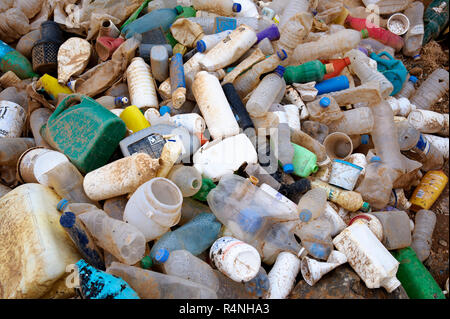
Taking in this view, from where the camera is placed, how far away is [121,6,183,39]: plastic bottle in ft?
10.2

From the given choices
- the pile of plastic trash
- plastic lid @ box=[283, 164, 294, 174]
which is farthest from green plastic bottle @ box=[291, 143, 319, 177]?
plastic lid @ box=[283, 164, 294, 174]

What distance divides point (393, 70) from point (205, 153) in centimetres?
212

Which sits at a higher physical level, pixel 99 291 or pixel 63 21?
pixel 63 21

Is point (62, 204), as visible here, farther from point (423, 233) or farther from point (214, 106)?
point (423, 233)

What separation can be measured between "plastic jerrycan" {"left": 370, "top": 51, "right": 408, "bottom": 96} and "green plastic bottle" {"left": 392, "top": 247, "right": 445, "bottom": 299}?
1.67 m

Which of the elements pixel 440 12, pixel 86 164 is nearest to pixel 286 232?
pixel 86 164

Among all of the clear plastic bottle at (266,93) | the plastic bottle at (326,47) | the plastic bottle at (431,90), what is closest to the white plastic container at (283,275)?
the clear plastic bottle at (266,93)

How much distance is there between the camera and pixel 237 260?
1.80 m

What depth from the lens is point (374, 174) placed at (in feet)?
8.53

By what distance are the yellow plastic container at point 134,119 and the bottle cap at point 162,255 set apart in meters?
0.97

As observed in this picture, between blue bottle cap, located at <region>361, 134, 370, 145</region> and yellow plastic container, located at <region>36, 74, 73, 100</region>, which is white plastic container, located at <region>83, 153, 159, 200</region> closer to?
yellow plastic container, located at <region>36, 74, 73, 100</region>

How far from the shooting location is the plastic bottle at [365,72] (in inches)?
122

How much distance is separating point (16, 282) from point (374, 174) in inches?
89.3

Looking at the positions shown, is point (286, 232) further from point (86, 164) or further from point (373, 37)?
point (373, 37)
